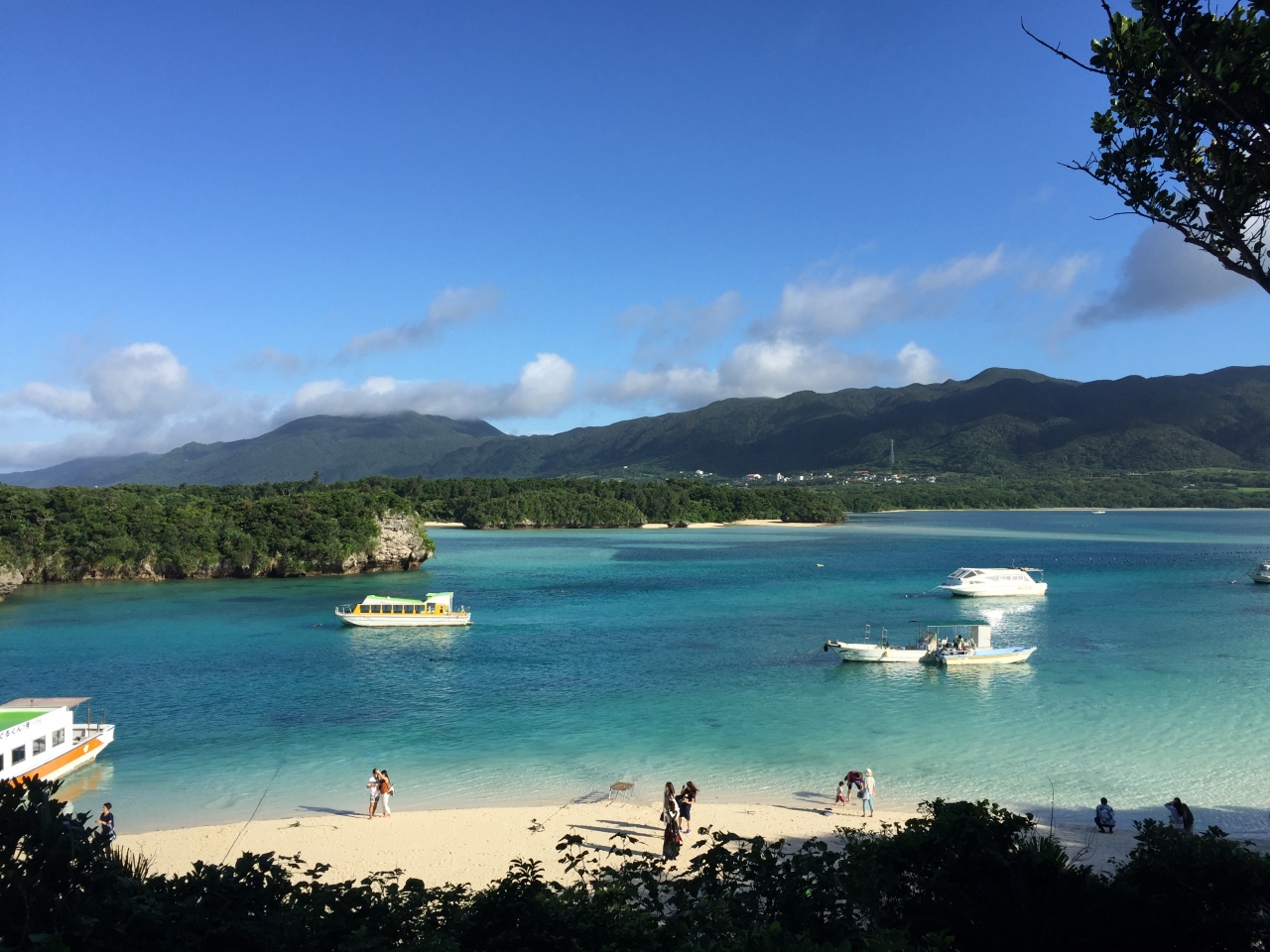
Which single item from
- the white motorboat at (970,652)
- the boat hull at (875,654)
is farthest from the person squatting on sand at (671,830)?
the white motorboat at (970,652)

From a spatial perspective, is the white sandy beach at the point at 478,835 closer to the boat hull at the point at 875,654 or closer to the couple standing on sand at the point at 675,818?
the couple standing on sand at the point at 675,818

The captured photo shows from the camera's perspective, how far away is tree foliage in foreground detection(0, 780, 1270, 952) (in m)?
6.03

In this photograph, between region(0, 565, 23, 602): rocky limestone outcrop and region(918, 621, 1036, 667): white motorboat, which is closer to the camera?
region(918, 621, 1036, 667): white motorboat

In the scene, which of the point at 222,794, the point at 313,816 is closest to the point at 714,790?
the point at 313,816

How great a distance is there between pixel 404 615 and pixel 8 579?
1306 inches

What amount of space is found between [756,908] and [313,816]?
13.7 metres

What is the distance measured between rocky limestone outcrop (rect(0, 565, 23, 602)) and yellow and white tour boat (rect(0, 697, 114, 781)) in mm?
40799

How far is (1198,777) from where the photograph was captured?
64.0 feet

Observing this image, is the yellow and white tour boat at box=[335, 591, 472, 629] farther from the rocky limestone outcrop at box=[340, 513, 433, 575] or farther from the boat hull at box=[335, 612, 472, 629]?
the rocky limestone outcrop at box=[340, 513, 433, 575]

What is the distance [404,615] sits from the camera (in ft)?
140

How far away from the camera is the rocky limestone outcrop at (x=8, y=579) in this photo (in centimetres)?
5353

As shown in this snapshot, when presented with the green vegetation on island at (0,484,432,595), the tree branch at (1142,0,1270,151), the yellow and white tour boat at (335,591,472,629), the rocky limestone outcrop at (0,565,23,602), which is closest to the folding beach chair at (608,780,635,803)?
the tree branch at (1142,0,1270,151)

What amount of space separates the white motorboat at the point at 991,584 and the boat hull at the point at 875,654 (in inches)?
872

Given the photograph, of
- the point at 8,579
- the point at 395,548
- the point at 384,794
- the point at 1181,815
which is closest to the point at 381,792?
the point at 384,794
